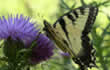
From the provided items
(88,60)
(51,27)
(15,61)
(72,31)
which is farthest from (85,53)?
(15,61)

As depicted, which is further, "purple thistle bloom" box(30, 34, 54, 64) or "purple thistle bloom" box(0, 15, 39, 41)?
"purple thistle bloom" box(30, 34, 54, 64)

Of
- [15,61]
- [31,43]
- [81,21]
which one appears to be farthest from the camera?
[81,21]

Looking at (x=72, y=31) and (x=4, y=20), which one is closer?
(x=4, y=20)

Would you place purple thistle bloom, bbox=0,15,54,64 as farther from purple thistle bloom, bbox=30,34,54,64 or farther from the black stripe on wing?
the black stripe on wing

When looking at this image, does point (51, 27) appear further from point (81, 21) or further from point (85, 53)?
point (85, 53)

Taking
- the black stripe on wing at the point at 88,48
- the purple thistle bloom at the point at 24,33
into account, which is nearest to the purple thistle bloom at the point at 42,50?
the purple thistle bloom at the point at 24,33

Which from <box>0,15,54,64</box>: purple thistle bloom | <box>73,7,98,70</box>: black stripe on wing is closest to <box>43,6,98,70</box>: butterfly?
<box>73,7,98,70</box>: black stripe on wing

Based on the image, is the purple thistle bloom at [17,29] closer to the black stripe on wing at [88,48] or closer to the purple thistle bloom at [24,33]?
the purple thistle bloom at [24,33]
